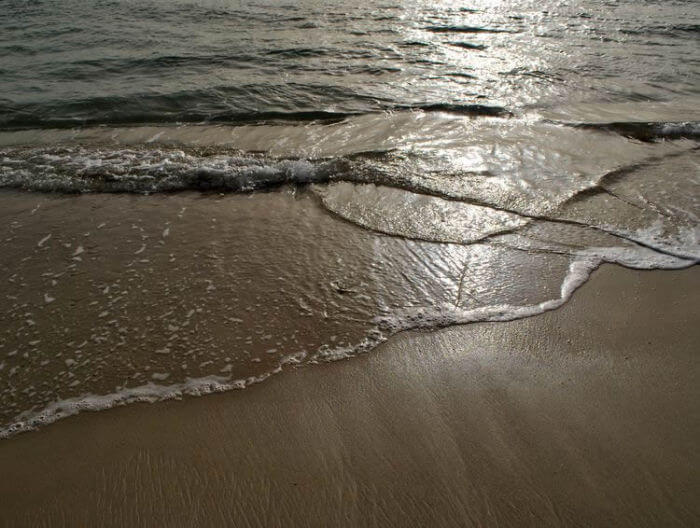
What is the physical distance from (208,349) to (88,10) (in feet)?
37.7

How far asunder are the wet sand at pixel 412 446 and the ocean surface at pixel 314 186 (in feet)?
0.66

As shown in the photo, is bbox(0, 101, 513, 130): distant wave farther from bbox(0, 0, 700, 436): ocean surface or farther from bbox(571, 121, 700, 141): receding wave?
bbox(571, 121, 700, 141): receding wave

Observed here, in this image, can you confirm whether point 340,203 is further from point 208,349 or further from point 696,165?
point 696,165

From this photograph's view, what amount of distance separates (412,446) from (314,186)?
109 inches

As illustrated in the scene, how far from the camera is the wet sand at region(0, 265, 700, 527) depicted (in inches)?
73.7

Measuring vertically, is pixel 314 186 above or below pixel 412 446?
above

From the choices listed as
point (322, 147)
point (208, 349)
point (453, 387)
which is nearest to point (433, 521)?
point (453, 387)

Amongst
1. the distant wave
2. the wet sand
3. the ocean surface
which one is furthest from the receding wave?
the wet sand

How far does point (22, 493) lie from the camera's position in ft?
6.38

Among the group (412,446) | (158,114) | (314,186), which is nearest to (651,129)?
(314,186)

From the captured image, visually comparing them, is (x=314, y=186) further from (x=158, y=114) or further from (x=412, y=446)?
(x=158, y=114)

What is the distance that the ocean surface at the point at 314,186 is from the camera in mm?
2697

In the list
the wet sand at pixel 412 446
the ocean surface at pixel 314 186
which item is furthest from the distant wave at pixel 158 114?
the wet sand at pixel 412 446

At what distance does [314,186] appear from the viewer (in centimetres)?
431
